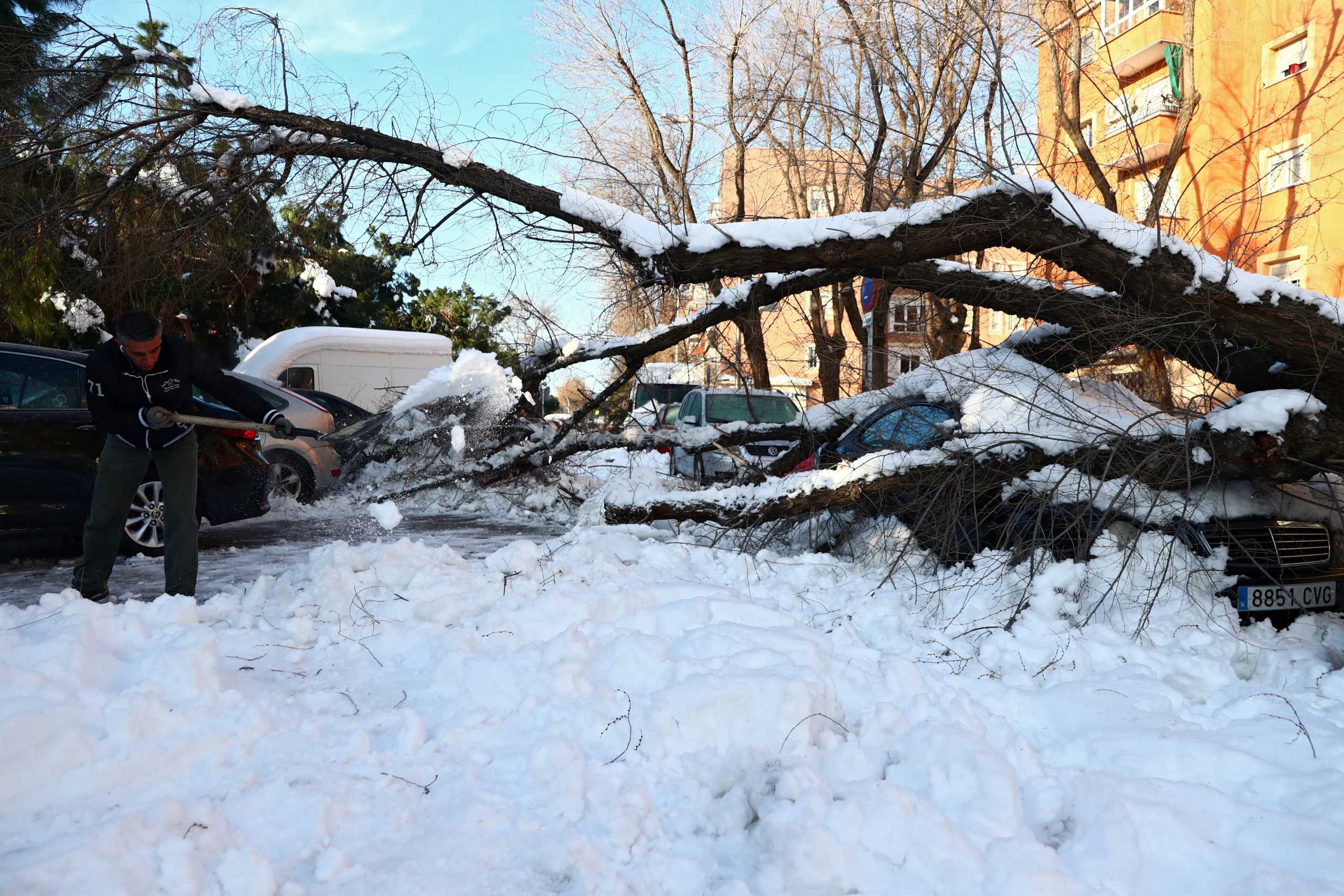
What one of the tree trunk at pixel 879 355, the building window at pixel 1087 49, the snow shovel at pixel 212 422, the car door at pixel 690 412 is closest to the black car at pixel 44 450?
the snow shovel at pixel 212 422

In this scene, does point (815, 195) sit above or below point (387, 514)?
above

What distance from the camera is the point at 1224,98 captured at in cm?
2056

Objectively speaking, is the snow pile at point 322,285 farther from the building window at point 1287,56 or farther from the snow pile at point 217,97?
the building window at point 1287,56

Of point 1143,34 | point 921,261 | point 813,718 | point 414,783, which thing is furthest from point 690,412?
point 1143,34

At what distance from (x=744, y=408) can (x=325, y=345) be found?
306 inches

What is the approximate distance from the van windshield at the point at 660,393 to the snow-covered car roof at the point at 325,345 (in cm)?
462

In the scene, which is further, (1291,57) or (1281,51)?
(1281,51)

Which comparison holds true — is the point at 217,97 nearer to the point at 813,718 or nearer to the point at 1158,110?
the point at 813,718

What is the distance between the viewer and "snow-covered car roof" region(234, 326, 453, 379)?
47.8 feet

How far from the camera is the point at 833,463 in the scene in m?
6.87

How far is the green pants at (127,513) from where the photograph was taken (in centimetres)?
505

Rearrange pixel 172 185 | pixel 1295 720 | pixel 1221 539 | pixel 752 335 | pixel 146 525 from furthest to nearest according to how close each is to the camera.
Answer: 1. pixel 752 335
2. pixel 146 525
3. pixel 172 185
4. pixel 1221 539
5. pixel 1295 720

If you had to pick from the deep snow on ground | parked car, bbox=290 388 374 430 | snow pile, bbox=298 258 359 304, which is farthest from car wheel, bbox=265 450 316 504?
snow pile, bbox=298 258 359 304

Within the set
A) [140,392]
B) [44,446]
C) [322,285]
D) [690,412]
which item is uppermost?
[322,285]
